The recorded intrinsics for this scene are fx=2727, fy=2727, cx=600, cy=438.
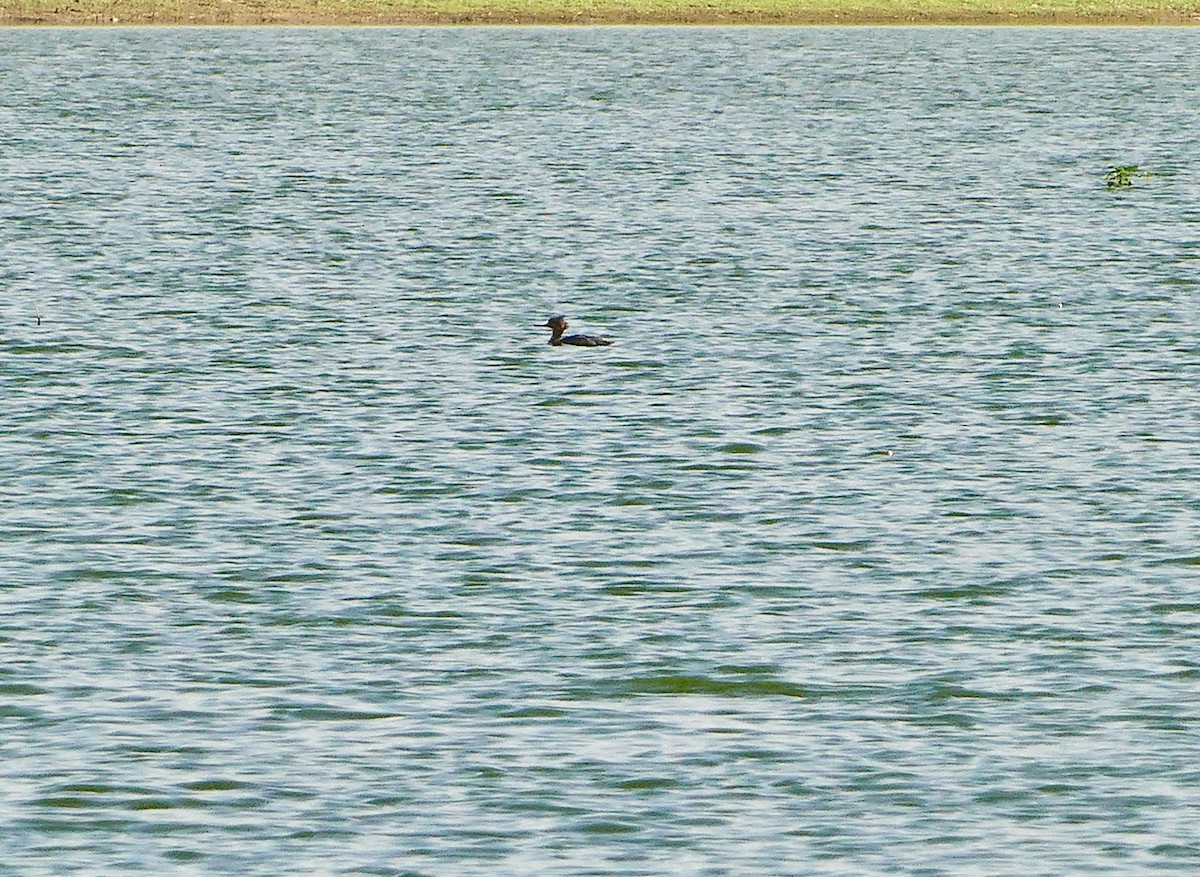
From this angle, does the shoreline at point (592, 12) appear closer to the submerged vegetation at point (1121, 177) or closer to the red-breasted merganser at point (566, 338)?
the submerged vegetation at point (1121, 177)

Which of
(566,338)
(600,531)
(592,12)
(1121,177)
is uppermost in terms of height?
(600,531)

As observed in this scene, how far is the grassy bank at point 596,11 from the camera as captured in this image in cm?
12194

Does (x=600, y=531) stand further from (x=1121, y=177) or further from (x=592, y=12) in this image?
(x=592, y=12)

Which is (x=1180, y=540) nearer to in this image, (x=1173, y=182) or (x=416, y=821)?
(x=416, y=821)

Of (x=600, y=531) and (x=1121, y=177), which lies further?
(x=1121, y=177)

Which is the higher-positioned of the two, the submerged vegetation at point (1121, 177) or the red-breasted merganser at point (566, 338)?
the red-breasted merganser at point (566, 338)

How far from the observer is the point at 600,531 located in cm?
2578

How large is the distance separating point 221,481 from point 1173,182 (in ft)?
124

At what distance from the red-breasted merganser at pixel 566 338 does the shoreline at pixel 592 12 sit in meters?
85.5

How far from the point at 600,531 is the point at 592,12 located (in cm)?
10066

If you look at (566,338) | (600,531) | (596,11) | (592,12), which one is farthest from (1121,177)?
(596,11)

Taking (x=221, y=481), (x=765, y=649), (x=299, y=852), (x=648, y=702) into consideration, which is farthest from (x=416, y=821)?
(x=221, y=481)

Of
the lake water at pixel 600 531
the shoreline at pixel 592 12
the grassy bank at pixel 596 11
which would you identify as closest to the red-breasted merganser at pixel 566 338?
the lake water at pixel 600 531

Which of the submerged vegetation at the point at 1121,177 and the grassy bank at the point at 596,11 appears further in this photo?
the grassy bank at the point at 596,11
